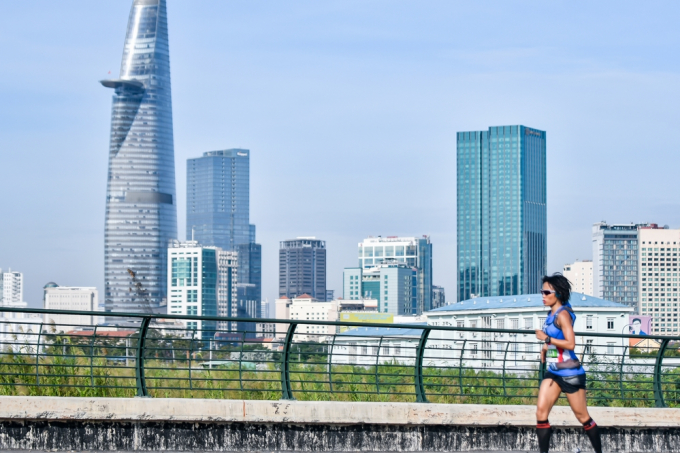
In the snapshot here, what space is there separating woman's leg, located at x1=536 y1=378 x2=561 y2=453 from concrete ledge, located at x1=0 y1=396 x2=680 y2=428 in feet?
7.08

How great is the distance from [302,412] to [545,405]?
295cm

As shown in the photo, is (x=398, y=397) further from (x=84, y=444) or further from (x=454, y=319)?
(x=454, y=319)

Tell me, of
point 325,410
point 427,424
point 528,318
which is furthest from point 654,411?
point 528,318

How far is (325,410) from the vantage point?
10914 mm

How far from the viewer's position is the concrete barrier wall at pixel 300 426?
33.8 feet

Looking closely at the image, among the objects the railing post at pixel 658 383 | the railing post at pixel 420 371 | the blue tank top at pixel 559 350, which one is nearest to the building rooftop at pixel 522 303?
the railing post at pixel 658 383

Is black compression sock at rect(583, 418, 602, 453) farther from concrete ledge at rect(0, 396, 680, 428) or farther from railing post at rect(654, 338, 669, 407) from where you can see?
railing post at rect(654, 338, 669, 407)

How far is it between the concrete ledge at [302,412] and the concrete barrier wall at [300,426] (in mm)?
11

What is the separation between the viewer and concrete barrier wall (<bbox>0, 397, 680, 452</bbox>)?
33.8 feet

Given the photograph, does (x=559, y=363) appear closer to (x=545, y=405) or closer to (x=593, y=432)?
(x=545, y=405)

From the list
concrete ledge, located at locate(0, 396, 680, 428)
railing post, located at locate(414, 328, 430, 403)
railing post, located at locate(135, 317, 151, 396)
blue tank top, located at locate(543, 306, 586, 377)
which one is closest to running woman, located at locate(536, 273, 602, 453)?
blue tank top, located at locate(543, 306, 586, 377)

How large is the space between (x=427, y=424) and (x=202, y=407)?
253 centimetres

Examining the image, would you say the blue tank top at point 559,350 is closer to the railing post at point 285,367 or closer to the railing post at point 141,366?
the railing post at point 285,367

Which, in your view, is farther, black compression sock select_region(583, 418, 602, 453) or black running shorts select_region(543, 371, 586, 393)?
black compression sock select_region(583, 418, 602, 453)
